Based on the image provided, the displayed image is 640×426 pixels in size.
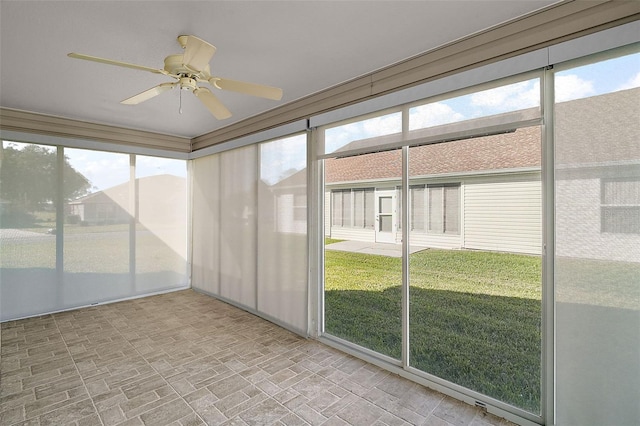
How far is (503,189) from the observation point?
3564mm

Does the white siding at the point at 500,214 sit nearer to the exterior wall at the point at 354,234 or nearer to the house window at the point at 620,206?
the exterior wall at the point at 354,234

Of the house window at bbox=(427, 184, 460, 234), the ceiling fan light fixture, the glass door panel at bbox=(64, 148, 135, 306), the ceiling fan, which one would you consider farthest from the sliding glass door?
the glass door panel at bbox=(64, 148, 135, 306)

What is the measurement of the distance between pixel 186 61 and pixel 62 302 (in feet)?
14.5

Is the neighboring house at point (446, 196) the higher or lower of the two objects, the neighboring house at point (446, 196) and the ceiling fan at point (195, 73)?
the lower

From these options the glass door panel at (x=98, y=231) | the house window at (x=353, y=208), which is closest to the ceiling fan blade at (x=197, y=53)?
the house window at (x=353, y=208)

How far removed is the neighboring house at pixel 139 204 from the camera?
4.78 meters

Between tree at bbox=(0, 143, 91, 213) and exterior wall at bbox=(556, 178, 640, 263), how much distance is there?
578 centimetres

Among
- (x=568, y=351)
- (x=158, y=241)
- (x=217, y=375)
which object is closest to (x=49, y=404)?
(x=217, y=375)

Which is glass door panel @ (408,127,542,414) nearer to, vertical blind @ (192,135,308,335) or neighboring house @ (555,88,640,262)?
neighboring house @ (555,88,640,262)

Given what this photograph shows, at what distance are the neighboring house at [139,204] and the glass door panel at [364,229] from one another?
10.3 ft

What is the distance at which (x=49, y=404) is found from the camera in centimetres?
241

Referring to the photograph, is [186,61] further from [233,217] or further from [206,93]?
[233,217]

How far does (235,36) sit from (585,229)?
107 inches

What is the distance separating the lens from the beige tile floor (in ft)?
7.51
